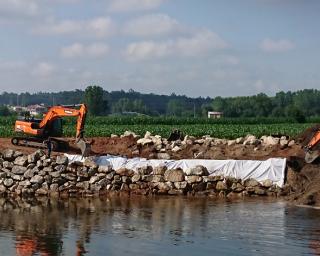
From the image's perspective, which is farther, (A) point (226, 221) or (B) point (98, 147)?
(B) point (98, 147)

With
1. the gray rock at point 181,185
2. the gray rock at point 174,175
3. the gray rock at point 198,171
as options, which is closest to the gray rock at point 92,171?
the gray rock at point 174,175

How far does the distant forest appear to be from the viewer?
12712cm

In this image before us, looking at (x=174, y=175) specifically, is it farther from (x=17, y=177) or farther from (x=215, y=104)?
(x=215, y=104)

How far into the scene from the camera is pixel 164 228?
2206cm

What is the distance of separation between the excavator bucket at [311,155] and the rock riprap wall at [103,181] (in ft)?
5.53

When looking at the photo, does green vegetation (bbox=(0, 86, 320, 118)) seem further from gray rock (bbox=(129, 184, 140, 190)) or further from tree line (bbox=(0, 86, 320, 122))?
gray rock (bbox=(129, 184, 140, 190))

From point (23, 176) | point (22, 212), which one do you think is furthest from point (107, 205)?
point (23, 176)

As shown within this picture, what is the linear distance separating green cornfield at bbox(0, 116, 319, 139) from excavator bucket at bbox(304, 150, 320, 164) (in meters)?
15.2

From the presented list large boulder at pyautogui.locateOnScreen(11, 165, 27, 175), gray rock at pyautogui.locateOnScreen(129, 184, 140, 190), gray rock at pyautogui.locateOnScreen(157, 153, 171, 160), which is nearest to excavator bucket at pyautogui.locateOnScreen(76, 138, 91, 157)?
large boulder at pyautogui.locateOnScreen(11, 165, 27, 175)

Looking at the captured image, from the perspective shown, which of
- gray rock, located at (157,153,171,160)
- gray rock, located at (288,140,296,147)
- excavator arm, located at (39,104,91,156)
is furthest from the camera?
gray rock, located at (288,140,296,147)

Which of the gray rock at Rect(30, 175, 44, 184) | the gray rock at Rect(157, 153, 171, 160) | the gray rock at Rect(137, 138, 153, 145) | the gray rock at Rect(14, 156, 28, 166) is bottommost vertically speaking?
the gray rock at Rect(30, 175, 44, 184)

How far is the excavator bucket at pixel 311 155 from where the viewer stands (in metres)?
30.5

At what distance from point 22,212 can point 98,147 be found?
13.3 metres

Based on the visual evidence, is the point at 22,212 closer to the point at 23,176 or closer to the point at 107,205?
the point at 107,205
